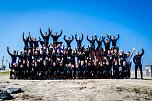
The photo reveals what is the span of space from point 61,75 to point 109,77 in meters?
4.02

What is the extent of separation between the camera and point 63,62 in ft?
66.2

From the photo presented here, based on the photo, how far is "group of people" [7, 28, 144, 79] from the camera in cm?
2019

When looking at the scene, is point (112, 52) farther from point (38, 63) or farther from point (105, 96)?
point (105, 96)

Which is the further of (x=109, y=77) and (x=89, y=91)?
(x=109, y=77)

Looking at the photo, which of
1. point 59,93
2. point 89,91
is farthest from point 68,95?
point 89,91

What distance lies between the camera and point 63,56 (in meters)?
20.4

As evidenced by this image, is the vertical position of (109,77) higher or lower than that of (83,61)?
lower

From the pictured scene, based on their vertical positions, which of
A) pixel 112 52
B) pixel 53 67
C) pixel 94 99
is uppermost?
pixel 112 52

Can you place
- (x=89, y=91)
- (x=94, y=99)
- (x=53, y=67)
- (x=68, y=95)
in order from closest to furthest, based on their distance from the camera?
(x=94, y=99) → (x=68, y=95) → (x=89, y=91) → (x=53, y=67)

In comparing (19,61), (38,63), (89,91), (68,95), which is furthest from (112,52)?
(68,95)

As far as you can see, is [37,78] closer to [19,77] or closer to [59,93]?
[19,77]

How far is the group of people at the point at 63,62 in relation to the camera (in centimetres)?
2019

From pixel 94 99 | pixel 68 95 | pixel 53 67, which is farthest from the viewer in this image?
pixel 53 67

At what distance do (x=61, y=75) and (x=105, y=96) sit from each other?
33.4 feet
